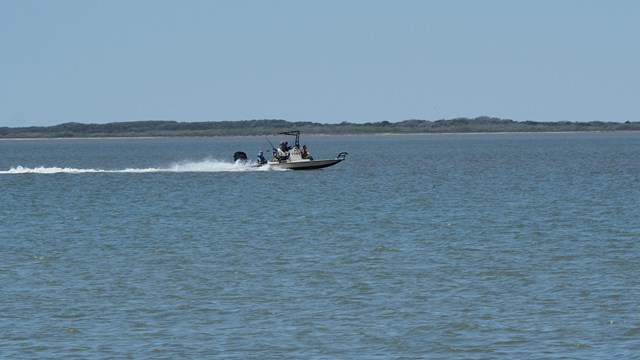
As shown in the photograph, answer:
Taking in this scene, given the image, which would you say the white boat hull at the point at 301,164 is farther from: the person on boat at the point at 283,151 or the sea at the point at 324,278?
the sea at the point at 324,278

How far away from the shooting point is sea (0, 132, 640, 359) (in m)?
20.4

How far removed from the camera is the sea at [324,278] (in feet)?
66.9

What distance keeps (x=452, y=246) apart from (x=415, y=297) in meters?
9.05

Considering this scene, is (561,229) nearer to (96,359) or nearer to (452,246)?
(452,246)

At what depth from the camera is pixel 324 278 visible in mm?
27141

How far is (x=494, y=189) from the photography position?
6069 centimetres

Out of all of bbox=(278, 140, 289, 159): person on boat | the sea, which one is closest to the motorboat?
bbox=(278, 140, 289, 159): person on boat

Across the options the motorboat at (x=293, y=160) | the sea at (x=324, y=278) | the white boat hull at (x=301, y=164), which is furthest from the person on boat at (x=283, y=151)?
the sea at (x=324, y=278)

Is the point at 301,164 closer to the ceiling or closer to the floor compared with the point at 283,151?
closer to the floor

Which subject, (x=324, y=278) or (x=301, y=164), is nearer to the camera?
(x=324, y=278)

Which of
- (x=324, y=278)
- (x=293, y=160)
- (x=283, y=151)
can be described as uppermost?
(x=283, y=151)

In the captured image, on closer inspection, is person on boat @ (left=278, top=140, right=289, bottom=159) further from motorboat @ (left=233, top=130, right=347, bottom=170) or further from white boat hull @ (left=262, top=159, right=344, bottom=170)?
white boat hull @ (left=262, top=159, right=344, bottom=170)

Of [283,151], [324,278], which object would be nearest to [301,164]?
[283,151]

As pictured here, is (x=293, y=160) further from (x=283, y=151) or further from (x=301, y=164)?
(x=283, y=151)
